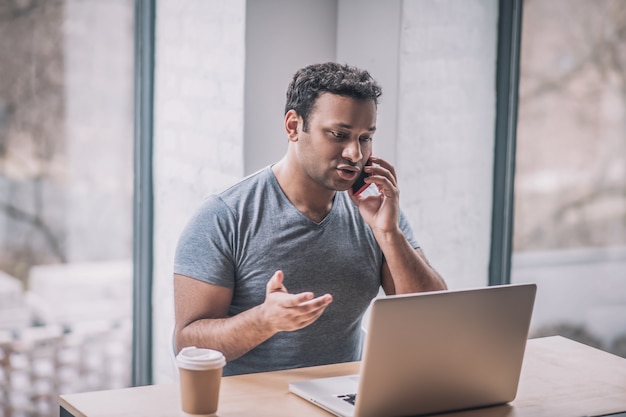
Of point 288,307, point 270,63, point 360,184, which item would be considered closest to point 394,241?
point 360,184

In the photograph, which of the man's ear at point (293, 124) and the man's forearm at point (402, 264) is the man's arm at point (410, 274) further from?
the man's ear at point (293, 124)

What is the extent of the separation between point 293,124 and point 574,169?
4.39ft

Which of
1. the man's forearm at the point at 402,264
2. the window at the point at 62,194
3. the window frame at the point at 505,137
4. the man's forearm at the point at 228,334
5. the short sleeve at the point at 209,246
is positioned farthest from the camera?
the window frame at the point at 505,137

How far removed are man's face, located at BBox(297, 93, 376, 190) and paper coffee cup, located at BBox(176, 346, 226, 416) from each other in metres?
0.63

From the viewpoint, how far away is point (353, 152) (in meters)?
2.02

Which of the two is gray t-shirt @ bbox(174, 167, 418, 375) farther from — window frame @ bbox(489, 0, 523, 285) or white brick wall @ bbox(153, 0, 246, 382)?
window frame @ bbox(489, 0, 523, 285)

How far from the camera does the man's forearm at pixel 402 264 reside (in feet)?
6.86

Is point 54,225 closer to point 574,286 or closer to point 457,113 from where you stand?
point 457,113

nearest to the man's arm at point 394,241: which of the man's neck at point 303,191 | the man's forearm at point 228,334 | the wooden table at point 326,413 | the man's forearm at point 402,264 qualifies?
the man's forearm at point 402,264

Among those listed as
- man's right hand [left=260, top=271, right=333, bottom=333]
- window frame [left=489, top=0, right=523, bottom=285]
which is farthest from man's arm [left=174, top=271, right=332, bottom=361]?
window frame [left=489, top=0, right=523, bottom=285]

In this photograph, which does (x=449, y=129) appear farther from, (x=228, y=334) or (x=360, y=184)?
(x=228, y=334)

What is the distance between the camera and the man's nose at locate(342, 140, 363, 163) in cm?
202

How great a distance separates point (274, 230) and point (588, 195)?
1.42 meters

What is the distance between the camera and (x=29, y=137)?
2727 millimetres
